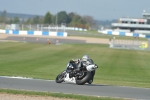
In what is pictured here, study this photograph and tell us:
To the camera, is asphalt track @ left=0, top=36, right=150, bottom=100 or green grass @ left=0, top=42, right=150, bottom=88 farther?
green grass @ left=0, top=42, right=150, bottom=88

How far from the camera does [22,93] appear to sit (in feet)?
45.4

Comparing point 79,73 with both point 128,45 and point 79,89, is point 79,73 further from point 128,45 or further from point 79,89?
point 128,45

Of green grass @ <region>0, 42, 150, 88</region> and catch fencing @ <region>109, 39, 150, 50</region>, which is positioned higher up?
green grass @ <region>0, 42, 150, 88</region>

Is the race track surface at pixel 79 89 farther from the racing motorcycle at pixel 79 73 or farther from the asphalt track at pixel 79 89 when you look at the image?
the racing motorcycle at pixel 79 73

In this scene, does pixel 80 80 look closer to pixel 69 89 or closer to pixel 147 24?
pixel 69 89

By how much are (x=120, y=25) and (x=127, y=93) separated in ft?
525

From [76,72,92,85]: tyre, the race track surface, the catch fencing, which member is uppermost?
[76,72,92,85]: tyre

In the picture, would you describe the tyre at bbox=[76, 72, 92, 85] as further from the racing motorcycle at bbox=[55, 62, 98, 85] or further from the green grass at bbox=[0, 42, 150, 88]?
the green grass at bbox=[0, 42, 150, 88]

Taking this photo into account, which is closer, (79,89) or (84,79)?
(79,89)

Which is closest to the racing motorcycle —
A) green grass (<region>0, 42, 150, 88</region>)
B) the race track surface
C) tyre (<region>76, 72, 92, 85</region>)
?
tyre (<region>76, 72, 92, 85</region>)

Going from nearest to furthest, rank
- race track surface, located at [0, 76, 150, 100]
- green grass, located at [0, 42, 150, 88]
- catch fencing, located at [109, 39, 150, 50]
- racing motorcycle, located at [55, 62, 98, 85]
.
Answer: race track surface, located at [0, 76, 150, 100] < racing motorcycle, located at [55, 62, 98, 85] < green grass, located at [0, 42, 150, 88] < catch fencing, located at [109, 39, 150, 50]

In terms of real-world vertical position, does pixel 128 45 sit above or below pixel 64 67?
below

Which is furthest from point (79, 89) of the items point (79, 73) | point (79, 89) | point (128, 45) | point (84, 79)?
point (128, 45)

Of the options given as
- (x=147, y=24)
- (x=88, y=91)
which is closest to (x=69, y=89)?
(x=88, y=91)
